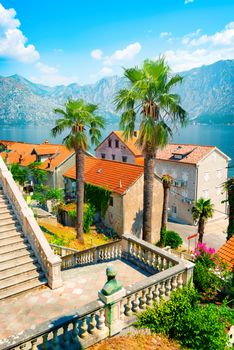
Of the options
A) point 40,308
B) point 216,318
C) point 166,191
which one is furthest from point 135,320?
point 166,191

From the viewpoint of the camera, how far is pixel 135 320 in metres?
7.40

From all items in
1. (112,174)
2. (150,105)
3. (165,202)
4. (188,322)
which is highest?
(150,105)

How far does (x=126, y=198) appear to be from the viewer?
27625 mm

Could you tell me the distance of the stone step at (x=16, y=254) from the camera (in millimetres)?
10047

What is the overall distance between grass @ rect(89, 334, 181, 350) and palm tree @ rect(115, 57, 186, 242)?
8841mm

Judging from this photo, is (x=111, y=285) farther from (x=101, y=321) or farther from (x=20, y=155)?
(x=20, y=155)

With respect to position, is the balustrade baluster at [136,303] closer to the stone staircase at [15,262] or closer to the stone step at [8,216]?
the stone staircase at [15,262]

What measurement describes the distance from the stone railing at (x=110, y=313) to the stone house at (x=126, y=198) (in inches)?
689

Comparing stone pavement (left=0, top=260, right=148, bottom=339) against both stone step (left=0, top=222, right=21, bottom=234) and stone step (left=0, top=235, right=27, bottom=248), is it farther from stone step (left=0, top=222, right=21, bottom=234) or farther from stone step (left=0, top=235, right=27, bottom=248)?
stone step (left=0, top=222, right=21, bottom=234)

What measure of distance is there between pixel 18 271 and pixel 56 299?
1.95 meters

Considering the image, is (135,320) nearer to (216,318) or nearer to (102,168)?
(216,318)

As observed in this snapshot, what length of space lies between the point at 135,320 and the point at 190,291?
224 cm

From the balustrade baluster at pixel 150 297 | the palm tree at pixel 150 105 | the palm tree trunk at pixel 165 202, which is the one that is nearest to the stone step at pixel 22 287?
the balustrade baluster at pixel 150 297

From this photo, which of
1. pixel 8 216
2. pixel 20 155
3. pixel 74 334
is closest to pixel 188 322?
pixel 74 334
